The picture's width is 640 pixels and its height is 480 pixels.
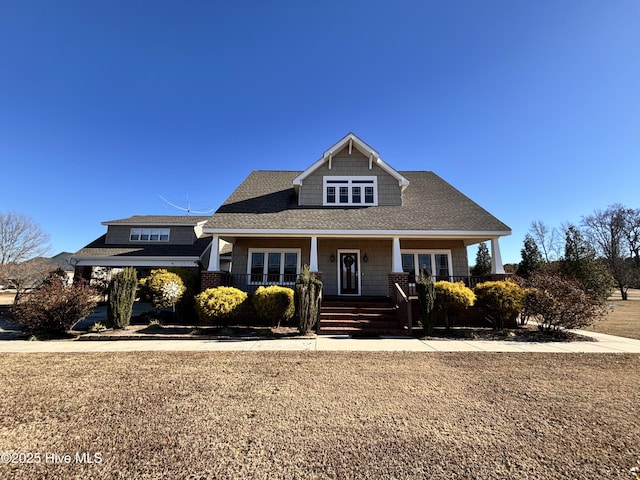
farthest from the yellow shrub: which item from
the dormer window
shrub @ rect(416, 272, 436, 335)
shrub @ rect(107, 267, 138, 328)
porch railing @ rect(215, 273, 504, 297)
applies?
shrub @ rect(107, 267, 138, 328)

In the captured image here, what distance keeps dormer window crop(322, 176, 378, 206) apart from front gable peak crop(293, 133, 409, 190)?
729 millimetres

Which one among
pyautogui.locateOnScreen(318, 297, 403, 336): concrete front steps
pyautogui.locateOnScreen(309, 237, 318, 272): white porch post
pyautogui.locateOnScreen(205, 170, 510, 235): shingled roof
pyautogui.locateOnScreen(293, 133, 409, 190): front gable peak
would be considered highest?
pyautogui.locateOnScreen(293, 133, 409, 190): front gable peak

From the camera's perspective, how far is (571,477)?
2533 mm

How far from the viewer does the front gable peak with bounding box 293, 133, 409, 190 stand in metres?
14.2

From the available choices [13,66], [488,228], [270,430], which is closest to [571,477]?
[270,430]

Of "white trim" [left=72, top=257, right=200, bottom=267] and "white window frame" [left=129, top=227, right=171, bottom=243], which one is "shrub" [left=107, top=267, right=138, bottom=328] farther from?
"white window frame" [left=129, top=227, right=171, bottom=243]

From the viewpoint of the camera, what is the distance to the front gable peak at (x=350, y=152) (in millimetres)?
14250

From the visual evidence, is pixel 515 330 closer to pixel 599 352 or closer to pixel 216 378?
pixel 599 352

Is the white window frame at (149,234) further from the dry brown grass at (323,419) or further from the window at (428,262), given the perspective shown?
the window at (428,262)

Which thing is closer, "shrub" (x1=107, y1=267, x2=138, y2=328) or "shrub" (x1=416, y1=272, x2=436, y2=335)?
"shrub" (x1=416, y1=272, x2=436, y2=335)

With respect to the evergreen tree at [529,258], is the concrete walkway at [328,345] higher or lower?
lower

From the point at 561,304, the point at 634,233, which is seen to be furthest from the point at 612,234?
the point at 561,304

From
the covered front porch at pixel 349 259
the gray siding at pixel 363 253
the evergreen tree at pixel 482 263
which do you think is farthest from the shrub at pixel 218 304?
the evergreen tree at pixel 482 263

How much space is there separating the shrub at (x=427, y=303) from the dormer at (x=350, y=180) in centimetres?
601
